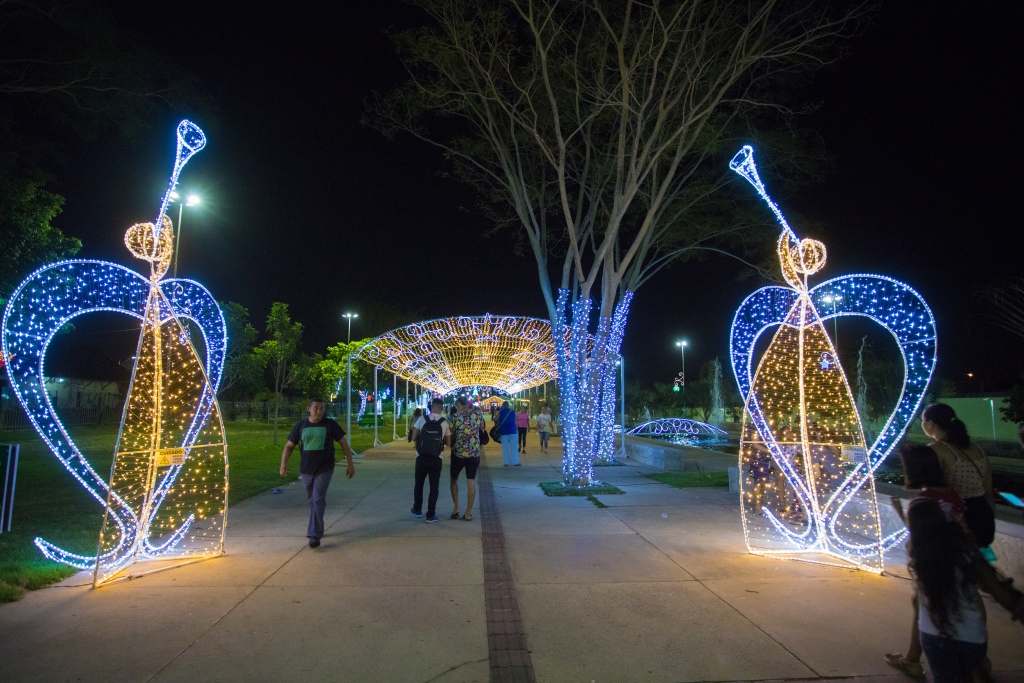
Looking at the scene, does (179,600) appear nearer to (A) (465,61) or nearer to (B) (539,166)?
(A) (465,61)

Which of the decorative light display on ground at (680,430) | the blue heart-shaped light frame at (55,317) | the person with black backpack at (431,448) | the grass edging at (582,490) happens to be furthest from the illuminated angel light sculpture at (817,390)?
the decorative light display on ground at (680,430)

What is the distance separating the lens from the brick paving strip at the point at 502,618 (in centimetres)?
377

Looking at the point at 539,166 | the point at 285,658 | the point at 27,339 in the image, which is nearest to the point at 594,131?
the point at 539,166

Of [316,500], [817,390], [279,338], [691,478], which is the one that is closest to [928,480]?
[817,390]

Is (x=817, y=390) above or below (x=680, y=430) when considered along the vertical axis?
above

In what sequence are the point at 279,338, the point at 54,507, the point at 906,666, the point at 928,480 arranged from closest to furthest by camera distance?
the point at 928,480 → the point at 906,666 → the point at 54,507 → the point at 279,338

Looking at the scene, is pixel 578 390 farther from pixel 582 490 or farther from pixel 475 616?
pixel 475 616

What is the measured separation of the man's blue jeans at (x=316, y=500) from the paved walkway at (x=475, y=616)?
0.66 ft

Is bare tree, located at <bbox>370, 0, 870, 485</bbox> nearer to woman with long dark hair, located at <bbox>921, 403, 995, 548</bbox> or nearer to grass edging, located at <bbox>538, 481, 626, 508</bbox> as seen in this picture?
grass edging, located at <bbox>538, 481, 626, 508</bbox>

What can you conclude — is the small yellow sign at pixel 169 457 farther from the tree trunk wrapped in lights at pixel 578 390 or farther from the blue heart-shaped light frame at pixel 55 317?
the tree trunk wrapped in lights at pixel 578 390

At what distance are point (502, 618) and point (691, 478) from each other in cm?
881

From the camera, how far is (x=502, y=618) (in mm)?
4621

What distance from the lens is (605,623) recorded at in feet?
14.8

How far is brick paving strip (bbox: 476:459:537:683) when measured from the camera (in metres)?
3.77
